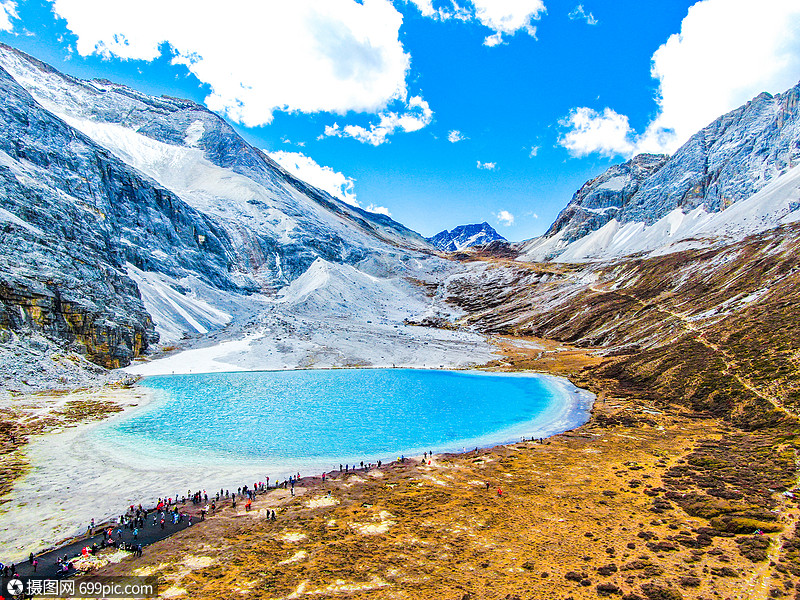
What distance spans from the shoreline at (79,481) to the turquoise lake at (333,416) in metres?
2.79

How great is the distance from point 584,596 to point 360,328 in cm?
13061

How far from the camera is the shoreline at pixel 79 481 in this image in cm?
2944

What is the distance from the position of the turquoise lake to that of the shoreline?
279cm

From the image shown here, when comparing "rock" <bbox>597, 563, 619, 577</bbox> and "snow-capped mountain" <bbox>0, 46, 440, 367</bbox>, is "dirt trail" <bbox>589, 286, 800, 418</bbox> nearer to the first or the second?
"rock" <bbox>597, 563, 619, 577</bbox>

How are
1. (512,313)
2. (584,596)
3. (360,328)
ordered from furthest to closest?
(512,313)
(360,328)
(584,596)

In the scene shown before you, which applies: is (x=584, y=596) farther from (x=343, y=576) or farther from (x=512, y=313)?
(x=512, y=313)

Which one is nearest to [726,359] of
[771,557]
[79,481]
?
[771,557]

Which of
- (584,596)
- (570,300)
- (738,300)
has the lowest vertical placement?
(584,596)

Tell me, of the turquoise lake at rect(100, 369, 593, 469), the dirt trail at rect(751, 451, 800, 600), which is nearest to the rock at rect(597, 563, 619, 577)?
the dirt trail at rect(751, 451, 800, 600)

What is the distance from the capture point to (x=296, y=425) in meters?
59.5

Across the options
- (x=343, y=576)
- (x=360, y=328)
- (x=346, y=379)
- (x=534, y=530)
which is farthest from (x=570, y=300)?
(x=343, y=576)

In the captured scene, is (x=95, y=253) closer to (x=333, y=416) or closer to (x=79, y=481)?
(x=333, y=416)

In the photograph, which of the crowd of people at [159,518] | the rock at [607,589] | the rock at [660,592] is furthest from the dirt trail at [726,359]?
the rock at [607,589]

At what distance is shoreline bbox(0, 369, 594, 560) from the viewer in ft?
96.6
